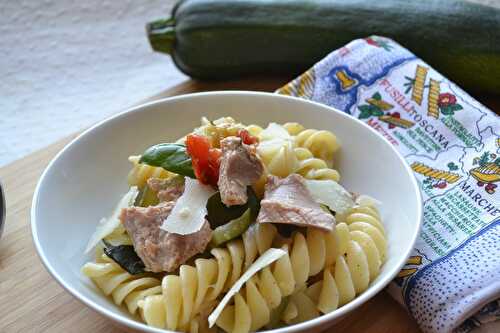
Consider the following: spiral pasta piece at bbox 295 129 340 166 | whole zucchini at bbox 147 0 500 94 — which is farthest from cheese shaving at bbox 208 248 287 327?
whole zucchini at bbox 147 0 500 94

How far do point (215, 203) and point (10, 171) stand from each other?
1.16 m

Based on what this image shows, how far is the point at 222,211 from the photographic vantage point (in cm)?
191

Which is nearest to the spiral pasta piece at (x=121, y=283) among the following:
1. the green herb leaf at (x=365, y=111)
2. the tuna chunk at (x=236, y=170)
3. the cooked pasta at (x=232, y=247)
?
the cooked pasta at (x=232, y=247)

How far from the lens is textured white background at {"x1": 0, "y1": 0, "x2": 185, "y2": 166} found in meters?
3.27

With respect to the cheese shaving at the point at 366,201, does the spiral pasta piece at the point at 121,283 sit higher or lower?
lower

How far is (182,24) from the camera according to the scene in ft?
10.5

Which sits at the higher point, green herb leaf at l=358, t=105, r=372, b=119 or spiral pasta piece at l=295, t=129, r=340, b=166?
spiral pasta piece at l=295, t=129, r=340, b=166

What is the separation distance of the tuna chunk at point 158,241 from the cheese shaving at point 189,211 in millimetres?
25

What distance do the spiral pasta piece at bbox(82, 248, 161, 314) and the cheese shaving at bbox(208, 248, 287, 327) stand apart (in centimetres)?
23

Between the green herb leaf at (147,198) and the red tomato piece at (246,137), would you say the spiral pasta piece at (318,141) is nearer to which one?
the red tomato piece at (246,137)

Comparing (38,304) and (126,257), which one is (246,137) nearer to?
(126,257)

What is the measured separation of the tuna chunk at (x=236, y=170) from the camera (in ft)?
5.99

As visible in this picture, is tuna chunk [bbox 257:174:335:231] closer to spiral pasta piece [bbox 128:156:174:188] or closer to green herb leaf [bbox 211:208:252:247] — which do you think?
green herb leaf [bbox 211:208:252:247]

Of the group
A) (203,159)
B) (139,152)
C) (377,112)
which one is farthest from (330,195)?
(139,152)
